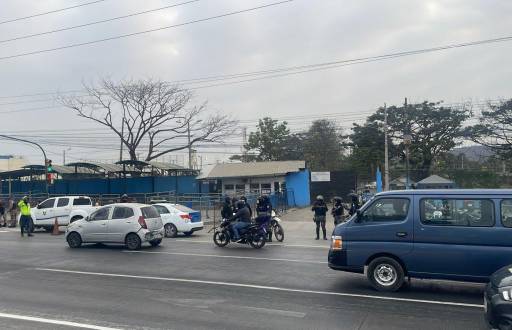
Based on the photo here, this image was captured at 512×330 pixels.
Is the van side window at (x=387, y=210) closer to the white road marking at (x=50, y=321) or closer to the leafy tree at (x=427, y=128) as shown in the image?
the white road marking at (x=50, y=321)

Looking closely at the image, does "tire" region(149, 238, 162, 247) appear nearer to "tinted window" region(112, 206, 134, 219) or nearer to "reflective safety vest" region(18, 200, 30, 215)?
"tinted window" region(112, 206, 134, 219)

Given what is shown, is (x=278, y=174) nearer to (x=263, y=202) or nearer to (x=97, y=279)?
(x=263, y=202)

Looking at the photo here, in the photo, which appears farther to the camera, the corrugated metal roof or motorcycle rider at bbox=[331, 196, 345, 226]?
the corrugated metal roof

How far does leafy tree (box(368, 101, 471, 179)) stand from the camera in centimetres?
4925

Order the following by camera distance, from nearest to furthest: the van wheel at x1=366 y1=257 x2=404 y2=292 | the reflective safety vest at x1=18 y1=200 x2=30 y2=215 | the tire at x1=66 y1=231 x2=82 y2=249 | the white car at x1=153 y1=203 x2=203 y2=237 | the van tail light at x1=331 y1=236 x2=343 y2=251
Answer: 1. the van wheel at x1=366 y1=257 x2=404 y2=292
2. the van tail light at x1=331 y1=236 x2=343 y2=251
3. the tire at x1=66 y1=231 x2=82 y2=249
4. the white car at x1=153 y1=203 x2=203 y2=237
5. the reflective safety vest at x1=18 y1=200 x2=30 y2=215

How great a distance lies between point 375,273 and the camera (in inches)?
385

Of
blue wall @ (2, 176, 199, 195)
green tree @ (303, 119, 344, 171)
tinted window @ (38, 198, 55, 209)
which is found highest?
green tree @ (303, 119, 344, 171)

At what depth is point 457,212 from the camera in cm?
930

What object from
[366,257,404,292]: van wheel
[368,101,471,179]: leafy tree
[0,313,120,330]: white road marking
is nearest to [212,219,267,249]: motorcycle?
[366,257,404,292]: van wheel

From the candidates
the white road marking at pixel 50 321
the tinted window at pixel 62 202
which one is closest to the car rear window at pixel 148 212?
the white road marking at pixel 50 321

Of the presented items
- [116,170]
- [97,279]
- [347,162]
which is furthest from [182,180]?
[97,279]

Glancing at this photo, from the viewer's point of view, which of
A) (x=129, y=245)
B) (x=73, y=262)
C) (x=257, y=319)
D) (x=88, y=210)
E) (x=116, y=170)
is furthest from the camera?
(x=116, y=170)

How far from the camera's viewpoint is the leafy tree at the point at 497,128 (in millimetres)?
42719

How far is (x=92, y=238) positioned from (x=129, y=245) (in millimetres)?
1534
